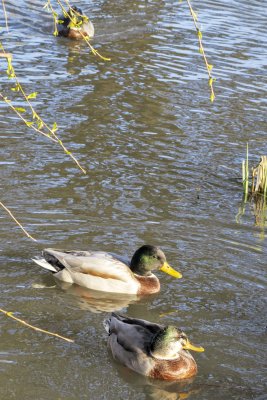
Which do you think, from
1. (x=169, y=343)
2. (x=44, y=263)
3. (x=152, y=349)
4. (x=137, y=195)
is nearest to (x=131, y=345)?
(x=152, y=349)

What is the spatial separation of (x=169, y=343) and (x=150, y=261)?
65.8 inches

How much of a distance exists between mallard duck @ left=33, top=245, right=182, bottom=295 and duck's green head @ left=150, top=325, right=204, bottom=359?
1.49 m

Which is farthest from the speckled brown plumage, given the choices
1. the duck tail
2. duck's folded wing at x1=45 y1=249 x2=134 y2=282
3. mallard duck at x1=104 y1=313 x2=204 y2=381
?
the duck tail

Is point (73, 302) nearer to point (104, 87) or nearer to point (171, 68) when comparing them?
point (104, 87)

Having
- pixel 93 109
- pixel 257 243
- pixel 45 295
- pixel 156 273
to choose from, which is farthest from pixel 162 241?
pixel 93 109

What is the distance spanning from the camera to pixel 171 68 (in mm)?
16406

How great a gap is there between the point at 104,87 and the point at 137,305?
22.4 ft

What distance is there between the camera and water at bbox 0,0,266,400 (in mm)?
7672

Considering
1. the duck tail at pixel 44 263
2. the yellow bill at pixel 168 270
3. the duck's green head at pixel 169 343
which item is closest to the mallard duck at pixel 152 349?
the duck's green head at pixel 169 343

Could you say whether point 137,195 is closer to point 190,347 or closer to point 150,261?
point 150,261

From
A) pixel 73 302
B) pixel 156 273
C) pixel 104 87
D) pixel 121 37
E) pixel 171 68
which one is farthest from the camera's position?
pixel 121 37

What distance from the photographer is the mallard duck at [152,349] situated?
Result: 754 centimetres

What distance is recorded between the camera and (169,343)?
Result: 24.7 feet

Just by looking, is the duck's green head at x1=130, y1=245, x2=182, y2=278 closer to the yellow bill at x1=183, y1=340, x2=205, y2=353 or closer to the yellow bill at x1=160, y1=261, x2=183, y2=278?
the yellow bill at x1=160, y1=261, x2=183, y2=278
